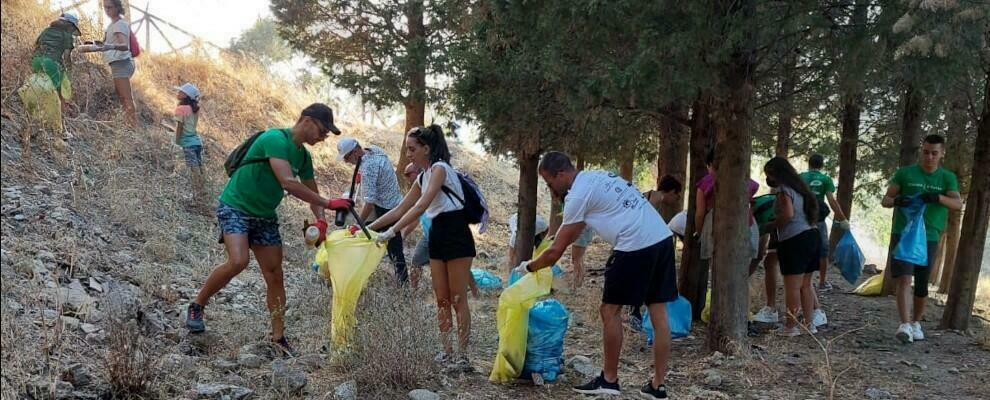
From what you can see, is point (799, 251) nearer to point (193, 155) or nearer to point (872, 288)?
point (872, 288)

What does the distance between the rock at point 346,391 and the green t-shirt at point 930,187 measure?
465 cm

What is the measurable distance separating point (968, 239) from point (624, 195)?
3910mm

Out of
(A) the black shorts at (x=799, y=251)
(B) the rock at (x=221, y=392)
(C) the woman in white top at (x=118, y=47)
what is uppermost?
(C) the woman in white top at (x=118, y=47)

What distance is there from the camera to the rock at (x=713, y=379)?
450 cm

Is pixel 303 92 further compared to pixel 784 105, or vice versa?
pixel 303 92

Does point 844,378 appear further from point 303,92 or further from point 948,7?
point 303,92

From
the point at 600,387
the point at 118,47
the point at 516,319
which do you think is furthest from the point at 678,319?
the point at 118,47

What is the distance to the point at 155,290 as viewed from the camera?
5207 mm

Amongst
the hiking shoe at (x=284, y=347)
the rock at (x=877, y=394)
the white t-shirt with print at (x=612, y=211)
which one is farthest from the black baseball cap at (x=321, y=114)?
the rock at (x=877, y=394)

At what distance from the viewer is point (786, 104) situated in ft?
24.6

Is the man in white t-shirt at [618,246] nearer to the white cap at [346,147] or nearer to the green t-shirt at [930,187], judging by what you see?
the white cap at [346,147]

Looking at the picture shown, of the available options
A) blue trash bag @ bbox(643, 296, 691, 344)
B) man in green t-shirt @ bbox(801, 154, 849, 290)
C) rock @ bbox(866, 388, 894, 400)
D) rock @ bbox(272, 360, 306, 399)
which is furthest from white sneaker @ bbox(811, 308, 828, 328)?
rock @ bbox(272, 360, 306, 399)

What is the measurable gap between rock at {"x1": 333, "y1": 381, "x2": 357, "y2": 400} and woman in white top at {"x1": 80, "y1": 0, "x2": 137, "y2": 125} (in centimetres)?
591

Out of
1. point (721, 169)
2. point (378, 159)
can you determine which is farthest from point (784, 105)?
point (378, 159)
